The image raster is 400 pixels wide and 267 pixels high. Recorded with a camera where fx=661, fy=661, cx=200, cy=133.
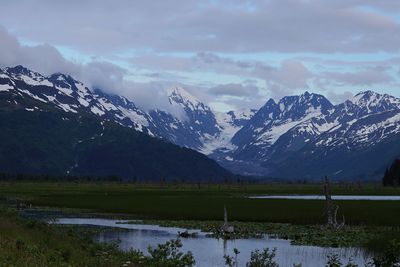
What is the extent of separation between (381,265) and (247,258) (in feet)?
62.5

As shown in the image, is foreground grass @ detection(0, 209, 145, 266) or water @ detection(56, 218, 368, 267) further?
water @ detection(56, 218, 368, 267)

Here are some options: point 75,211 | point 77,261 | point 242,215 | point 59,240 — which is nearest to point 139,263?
point 77,261

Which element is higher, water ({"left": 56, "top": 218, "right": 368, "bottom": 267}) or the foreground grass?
the foreground grass

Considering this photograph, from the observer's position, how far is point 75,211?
359 ft

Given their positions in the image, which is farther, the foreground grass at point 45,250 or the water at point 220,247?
the water at point 220,247

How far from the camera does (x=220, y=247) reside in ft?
195

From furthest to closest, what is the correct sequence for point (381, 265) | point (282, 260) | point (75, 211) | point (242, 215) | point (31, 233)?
point (75, 211)
point (242, 215)
point (282, 260)
point (31, 233)
point (381, 265)

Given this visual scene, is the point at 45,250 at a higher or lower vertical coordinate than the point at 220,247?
higher

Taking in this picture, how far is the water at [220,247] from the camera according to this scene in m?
50.9

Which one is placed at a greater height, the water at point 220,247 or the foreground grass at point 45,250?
the foreground grass at point 45,250

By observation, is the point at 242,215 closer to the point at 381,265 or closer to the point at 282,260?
the point at 282,260

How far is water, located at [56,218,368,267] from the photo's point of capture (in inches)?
2002

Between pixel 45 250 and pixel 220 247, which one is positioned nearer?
pixel 45 250

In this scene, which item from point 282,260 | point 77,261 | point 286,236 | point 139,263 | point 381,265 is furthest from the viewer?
point 286,236
